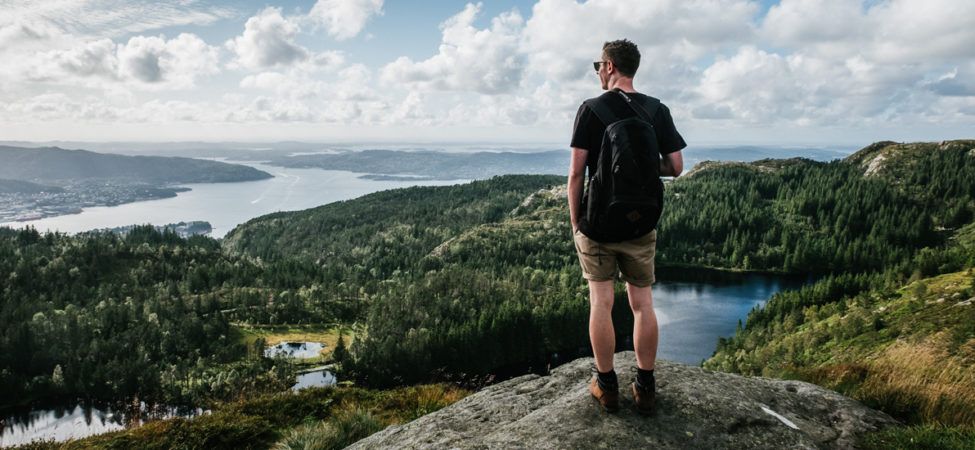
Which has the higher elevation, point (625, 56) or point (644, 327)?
point (625, 56)

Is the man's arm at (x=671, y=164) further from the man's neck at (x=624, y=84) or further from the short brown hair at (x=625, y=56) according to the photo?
the short brown hair at (x=625, y=56)

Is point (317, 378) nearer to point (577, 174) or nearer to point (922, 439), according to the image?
point (577, 174)

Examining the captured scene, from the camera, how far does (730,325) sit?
388 ft

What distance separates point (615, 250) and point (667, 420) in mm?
2388

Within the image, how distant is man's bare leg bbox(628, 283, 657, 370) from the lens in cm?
624

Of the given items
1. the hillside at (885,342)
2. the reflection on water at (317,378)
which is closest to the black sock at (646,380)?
the hillside at (885,342)

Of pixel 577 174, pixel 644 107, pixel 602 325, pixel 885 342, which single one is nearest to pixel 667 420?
pixel 602 325

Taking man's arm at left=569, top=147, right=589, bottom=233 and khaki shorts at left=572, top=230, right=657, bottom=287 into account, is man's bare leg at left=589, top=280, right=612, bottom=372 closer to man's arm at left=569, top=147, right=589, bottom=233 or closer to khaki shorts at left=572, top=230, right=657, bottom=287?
khaki shorts at left=572, top=230, right=657, bottom=287

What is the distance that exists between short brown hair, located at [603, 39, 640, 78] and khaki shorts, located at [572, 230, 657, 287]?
215cm

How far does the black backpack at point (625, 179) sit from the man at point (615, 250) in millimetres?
157

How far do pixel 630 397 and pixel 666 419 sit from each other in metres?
0.56

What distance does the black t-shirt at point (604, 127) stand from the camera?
5.93 meters

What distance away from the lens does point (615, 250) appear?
6070 millimetres

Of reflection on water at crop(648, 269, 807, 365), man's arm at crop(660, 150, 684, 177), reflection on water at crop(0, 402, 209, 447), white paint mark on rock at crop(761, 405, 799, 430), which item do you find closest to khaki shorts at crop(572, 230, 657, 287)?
man's arm at crop(660, 150, 684, 177)
